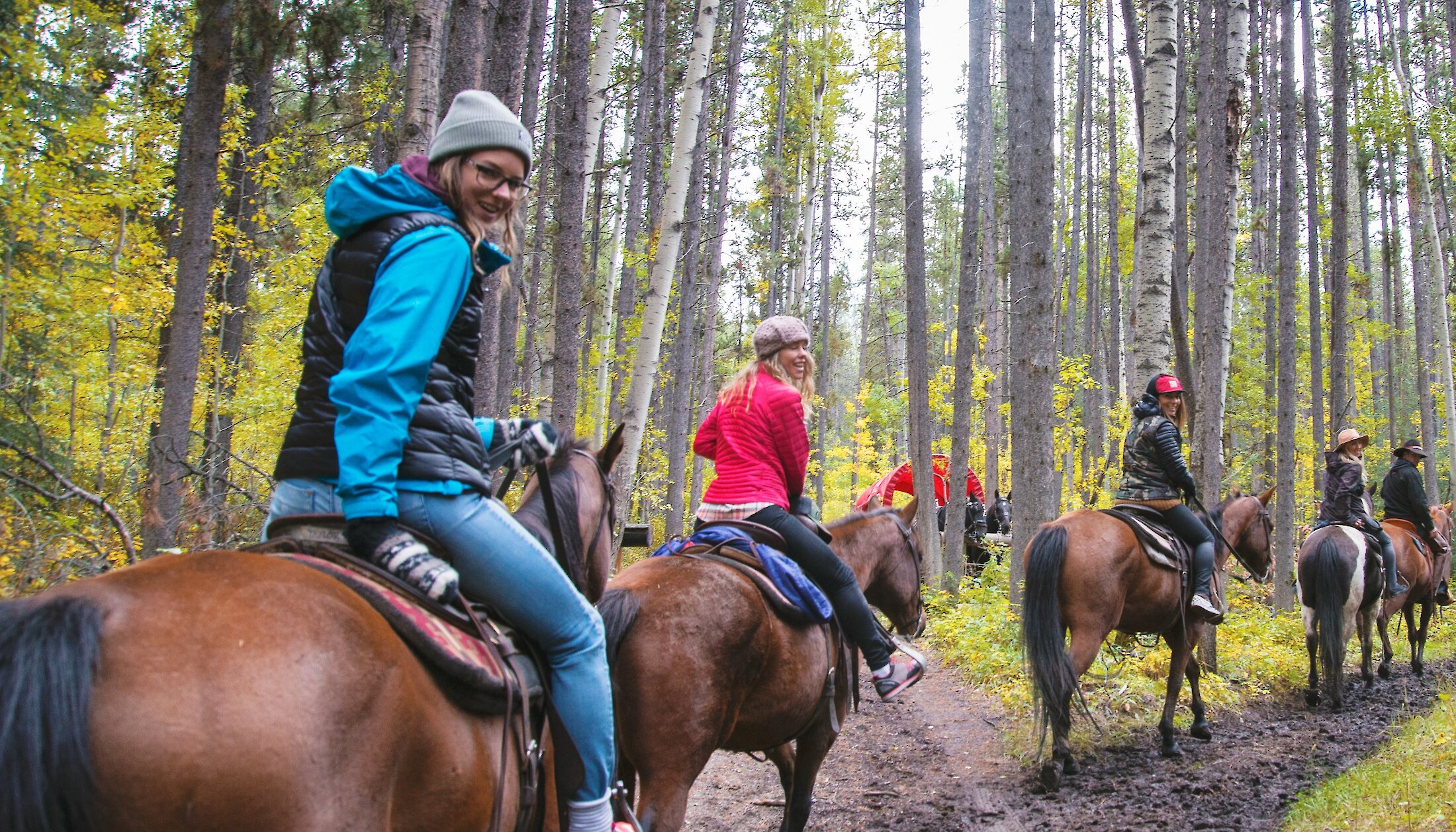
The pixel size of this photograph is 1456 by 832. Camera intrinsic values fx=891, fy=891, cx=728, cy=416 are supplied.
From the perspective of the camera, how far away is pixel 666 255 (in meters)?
11.6

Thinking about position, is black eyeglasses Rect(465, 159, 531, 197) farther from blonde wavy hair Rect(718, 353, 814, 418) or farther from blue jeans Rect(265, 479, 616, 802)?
blonde wavy hair Rect(718, 353, 814, 418)

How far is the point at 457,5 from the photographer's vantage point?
6.62m

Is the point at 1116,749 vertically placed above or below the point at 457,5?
below

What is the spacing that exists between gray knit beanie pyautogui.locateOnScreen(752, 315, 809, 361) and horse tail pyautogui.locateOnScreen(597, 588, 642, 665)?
1717 millimetres

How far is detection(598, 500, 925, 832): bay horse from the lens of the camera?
375 cm

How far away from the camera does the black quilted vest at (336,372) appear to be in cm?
233

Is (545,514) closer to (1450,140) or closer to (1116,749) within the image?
(1116,749)

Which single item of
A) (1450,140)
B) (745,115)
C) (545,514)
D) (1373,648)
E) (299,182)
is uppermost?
(745,115)

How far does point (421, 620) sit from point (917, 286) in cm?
1268

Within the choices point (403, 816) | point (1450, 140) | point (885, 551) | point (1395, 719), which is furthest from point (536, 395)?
point (1450, 140)

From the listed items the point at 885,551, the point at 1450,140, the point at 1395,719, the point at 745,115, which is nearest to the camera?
the point at 885,551

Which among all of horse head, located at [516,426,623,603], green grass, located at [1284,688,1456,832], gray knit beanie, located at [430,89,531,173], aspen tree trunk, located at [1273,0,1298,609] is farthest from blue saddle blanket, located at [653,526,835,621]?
aspen tree trunk, located at [1273,0,1298,609]

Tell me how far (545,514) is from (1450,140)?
2530cm

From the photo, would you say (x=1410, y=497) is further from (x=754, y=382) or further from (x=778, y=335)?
(x=754, y=382)
